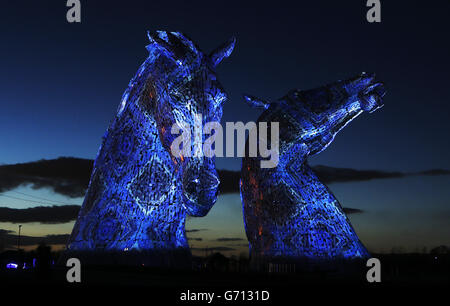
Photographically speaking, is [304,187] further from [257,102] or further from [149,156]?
Answer: [149,156]

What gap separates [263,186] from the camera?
41.5ft

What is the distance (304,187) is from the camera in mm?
12477

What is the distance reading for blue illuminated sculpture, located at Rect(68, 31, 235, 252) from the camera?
22.7 ft

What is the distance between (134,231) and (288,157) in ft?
18.5

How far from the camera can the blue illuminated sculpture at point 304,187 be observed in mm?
12086

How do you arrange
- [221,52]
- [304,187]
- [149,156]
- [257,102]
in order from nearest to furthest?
[221,52], [149,156], [304,187], [257,102]

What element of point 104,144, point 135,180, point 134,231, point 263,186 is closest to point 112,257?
point 134,231

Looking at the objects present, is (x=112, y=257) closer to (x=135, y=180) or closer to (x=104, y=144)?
(x=135, y=180)

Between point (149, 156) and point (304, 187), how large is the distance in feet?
17.8

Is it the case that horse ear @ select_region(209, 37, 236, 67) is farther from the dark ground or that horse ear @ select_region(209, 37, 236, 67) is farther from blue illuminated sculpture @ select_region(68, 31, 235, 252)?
the dark ground

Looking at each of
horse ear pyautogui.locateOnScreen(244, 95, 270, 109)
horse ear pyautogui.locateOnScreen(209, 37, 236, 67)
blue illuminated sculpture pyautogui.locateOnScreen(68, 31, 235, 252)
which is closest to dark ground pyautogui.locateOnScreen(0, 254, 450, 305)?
blue illuminated sculpture pyautogui.locateOnScreen(68, 31, 235, 252)

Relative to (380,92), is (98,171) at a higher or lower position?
lower
